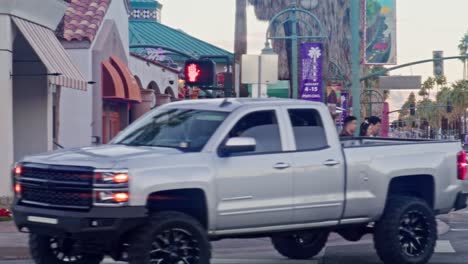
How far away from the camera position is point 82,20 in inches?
1119

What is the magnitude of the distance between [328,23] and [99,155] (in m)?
46.9

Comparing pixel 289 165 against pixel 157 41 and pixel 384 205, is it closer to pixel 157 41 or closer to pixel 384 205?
pixel 384 205

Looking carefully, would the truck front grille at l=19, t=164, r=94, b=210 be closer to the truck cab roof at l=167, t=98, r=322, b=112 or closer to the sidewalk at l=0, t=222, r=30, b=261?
the truck cab roof at l=167, t=98, r=322, b=112

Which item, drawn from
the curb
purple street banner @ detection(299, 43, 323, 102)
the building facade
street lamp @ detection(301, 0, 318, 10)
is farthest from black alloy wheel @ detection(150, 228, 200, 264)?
street lamp @ detection(301, 0, 318, 10)

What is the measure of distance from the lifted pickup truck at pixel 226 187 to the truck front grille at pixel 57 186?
13 mm

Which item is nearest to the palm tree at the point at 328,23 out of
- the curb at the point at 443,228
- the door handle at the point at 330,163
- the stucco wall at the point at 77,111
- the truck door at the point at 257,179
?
the stucco wall at the point at 77,111

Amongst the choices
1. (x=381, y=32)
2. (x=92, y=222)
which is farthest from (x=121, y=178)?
(x=381, y=32)

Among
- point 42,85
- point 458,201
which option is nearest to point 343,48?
point 42,85

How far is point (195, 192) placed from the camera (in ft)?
34.2

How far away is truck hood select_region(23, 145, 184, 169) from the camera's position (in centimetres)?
988

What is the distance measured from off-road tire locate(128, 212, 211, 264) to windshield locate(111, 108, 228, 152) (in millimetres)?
822

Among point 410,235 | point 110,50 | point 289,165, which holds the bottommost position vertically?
point 410,235

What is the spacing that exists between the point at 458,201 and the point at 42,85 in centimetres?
1334

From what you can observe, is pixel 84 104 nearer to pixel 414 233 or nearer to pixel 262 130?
pixel 414 233
